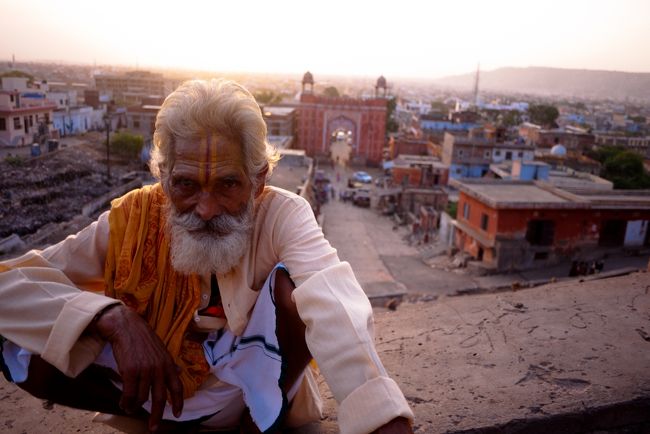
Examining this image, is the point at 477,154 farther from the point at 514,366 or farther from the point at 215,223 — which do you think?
the point at 215,223

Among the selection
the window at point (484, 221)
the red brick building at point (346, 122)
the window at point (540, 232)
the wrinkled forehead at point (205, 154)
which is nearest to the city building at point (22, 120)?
the window at point (484, 221)

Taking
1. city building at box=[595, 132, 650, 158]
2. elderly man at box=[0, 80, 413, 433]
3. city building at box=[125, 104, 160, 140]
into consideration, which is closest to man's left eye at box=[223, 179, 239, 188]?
elderly man at box=[0, 80, 413, 433]

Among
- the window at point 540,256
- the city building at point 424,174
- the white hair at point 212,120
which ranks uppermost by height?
the white hair at point 212,120

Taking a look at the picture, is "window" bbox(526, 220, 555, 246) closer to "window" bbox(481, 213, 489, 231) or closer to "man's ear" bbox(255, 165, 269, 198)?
"window" bbox(481, 213, 489, 231)

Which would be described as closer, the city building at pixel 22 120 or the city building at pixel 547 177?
the city building at pixel 22 120

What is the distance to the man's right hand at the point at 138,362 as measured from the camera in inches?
54.2

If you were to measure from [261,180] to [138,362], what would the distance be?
0.70 meters

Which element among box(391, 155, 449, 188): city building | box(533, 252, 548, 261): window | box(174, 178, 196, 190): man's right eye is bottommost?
A: box(533, 252, 548, 261): window

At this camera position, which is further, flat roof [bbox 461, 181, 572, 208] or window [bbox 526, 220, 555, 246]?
window [bbox 526, 220, 555, 246]

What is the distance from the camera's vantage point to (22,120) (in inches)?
676

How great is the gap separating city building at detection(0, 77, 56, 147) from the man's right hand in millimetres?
15930

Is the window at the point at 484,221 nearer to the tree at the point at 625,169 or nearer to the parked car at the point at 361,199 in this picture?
the parked car at the point at 361,199

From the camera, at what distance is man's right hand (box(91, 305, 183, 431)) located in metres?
1.38

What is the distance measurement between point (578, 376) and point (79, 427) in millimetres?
2001
